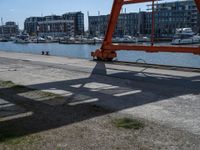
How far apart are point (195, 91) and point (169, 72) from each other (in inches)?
187

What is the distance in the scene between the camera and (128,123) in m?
7.00

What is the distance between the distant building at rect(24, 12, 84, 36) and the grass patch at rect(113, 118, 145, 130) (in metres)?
155

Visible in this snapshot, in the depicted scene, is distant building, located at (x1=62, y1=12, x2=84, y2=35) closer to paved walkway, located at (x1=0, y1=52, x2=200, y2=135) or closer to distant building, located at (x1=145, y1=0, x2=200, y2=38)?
distant building, located at (x1=145, y1=0, x2=200, y2=38)

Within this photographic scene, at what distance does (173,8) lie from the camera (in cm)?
10594

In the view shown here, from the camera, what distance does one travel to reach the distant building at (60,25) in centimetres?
16462

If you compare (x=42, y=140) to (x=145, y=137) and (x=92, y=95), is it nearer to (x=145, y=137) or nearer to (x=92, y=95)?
(x=145, y=137)

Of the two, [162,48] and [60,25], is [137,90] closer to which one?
[162,48]

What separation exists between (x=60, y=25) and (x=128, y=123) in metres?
163

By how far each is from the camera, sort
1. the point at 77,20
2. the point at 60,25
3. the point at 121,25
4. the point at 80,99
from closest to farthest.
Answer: the point at 80,99
the point at 121,25
the point at 60,25
the point at 77,20

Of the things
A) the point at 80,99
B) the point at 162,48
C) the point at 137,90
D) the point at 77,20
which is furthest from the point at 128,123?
the point at 77,20

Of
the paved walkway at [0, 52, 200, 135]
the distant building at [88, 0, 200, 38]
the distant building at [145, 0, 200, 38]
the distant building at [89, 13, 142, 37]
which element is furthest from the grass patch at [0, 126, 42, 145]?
the distant building at [145, 0, 200, 38]

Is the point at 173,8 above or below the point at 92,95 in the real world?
above

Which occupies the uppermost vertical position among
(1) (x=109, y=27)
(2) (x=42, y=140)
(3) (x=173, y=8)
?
(3) (x=173, y=8)

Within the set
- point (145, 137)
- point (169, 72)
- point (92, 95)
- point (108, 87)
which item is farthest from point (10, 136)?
point (169, 72)
